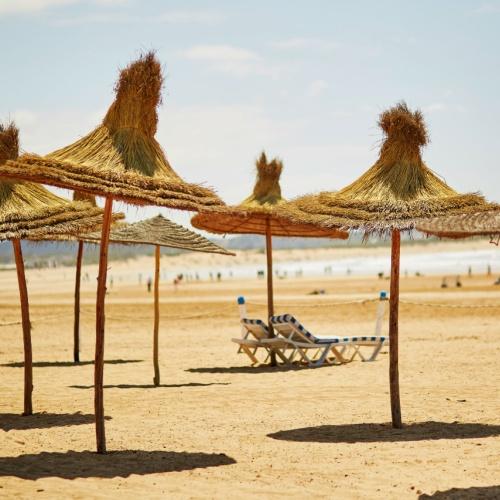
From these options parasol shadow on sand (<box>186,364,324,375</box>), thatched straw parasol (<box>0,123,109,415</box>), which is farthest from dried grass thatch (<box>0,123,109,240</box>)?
parasol shadow on sand (<box>186,364,324,375</box>)

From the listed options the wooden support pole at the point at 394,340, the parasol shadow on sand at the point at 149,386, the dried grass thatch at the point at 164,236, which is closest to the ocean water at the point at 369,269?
the dried grass thatch at the point at 164,236

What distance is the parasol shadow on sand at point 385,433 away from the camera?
9430 mm

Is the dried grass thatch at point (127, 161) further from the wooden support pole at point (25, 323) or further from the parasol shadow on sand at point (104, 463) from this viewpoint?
the parasol shadow on sand at point (104, 463)

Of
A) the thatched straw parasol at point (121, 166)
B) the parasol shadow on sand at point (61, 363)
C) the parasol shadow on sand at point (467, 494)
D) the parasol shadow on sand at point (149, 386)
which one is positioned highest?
the thatched straw parasol at point (121, 166)

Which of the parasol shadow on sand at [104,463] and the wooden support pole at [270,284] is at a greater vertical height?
the wooden support pole at [270,284]

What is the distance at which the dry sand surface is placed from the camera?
25.1ft

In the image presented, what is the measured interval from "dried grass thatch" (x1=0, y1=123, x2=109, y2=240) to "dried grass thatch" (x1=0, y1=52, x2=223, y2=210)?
3.75ft

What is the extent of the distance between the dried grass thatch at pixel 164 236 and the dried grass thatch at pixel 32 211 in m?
3.14

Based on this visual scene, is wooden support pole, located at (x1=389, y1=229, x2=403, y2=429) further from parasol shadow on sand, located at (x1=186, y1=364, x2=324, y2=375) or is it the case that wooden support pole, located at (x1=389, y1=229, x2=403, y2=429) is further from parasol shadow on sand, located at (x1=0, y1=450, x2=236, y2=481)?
parasol shadow on sand, located at (x1=186, y1=364, x2=324, y2=375)

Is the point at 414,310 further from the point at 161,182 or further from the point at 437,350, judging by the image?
the point at 161,182

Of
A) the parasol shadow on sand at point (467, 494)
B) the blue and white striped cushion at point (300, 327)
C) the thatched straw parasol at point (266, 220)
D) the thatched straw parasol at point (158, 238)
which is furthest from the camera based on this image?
the thatched straw parasol at point (266, 220)

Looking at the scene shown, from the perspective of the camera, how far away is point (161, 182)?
28.8ft

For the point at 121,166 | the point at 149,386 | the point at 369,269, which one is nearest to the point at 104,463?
the point at 121,166

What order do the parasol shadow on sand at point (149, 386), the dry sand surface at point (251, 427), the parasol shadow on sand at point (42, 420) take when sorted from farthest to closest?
the parasol shadow on sand at point (149, 386) → the parasol shadow on sand at point (42, 420) → the dry sand surface at point (251, 427)
